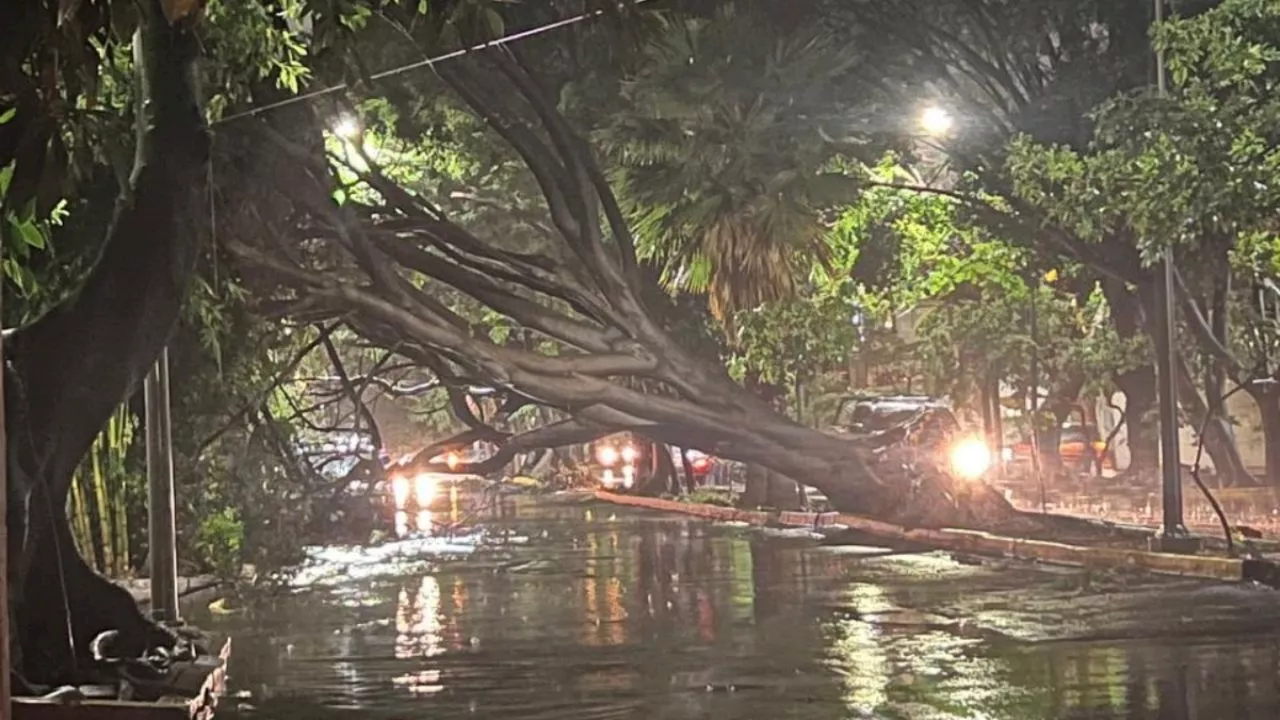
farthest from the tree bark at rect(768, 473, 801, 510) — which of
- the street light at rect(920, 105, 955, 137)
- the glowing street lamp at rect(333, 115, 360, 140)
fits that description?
the glowing street lamp at rect(333, 115, 360, 140)

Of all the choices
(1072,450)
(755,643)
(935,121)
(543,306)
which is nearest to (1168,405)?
(935,121)

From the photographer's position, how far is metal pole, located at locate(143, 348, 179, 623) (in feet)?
44.6

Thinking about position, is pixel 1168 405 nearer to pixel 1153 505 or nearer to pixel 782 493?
pixel 1153 505

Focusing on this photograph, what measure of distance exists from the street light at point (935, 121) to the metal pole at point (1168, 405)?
5.11 meters

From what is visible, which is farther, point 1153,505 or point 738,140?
point 1153,505

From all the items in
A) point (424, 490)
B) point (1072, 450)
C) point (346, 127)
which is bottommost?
point (424, 490)

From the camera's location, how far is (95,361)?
413 inches

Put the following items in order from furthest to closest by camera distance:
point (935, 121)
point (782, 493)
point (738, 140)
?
point (782, 493) → point (935, 121) → point (738, 140)

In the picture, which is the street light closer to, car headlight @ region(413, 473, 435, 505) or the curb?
the curb

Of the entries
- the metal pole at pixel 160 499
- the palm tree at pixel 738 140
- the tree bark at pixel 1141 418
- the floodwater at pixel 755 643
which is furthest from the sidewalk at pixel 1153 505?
the metal pole at pixel 160 499

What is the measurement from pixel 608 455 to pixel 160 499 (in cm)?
4401

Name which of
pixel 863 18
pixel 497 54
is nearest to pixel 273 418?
pixel 497 54

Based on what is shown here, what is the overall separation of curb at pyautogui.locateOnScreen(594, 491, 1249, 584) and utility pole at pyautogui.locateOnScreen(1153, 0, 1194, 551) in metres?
0.57

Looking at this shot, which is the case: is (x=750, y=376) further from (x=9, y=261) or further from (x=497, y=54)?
(x=9, y=261)
